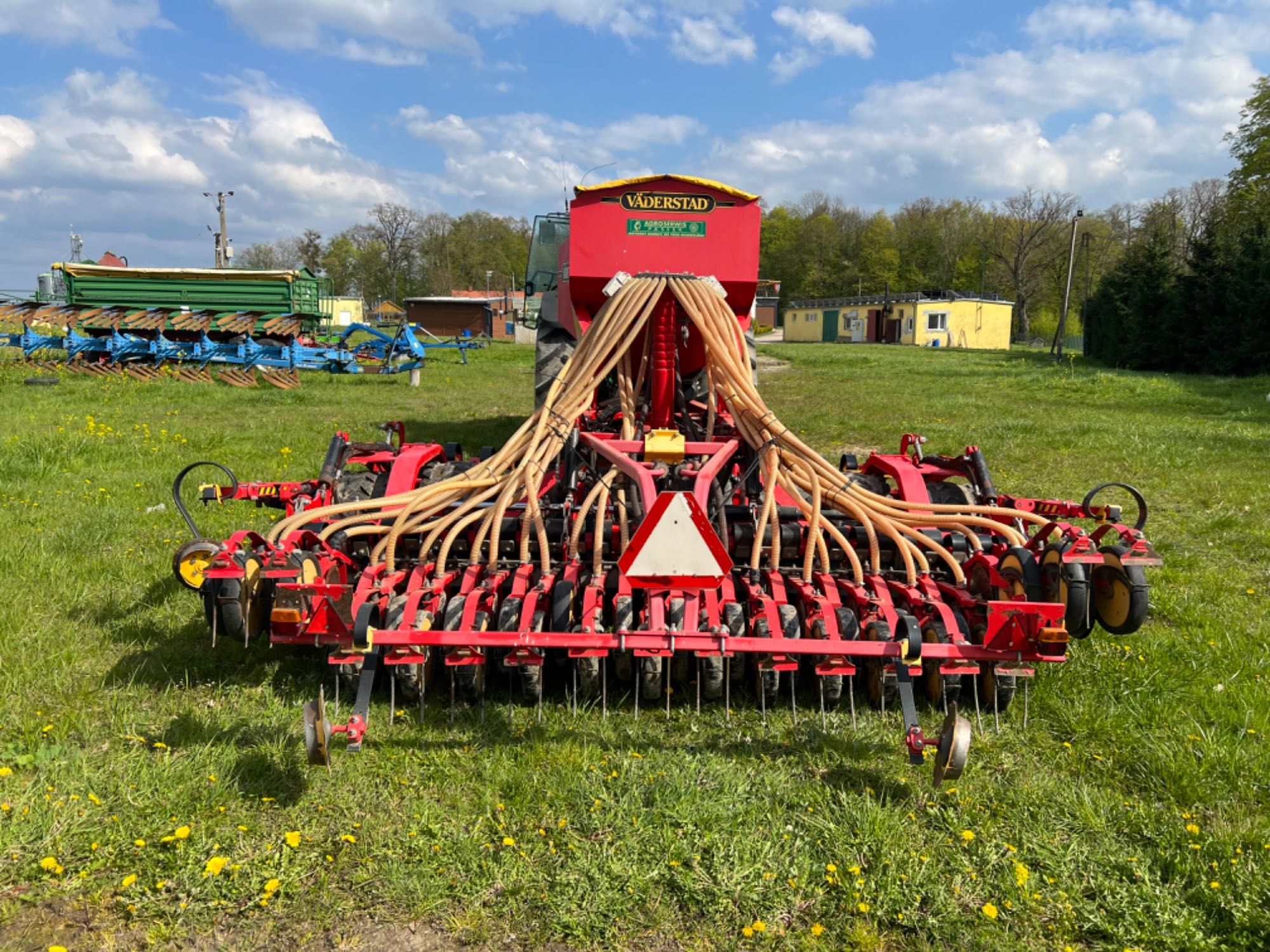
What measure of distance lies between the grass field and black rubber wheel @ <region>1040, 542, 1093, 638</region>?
507 millimetres

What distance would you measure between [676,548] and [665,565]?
84mm

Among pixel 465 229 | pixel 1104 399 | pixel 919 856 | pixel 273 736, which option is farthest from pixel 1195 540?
pixel 465 229

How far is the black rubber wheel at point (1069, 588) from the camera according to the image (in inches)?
134

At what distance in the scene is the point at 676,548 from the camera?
3.34 meters

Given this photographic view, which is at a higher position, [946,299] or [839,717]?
[946,299]

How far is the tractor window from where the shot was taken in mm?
9586

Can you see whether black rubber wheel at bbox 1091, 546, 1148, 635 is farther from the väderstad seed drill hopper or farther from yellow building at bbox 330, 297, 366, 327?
yellow building at bbox 330, 297, 366, 327

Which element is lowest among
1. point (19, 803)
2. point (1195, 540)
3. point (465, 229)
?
point (19, 803)

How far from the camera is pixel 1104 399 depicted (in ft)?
53.3

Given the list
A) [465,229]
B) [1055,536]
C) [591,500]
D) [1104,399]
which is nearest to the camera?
[591,500]

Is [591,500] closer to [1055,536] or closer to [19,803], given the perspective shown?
[19,803]

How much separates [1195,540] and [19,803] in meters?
7.51

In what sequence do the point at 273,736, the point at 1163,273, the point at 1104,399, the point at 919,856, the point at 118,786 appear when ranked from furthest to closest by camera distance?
the point at 1163,273, the point at 1104,399, the point at 273,736, the point at 118,786, the point at 919,856

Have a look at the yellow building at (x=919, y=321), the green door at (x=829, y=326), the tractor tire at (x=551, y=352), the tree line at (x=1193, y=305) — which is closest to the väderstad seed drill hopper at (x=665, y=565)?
→ the tractor tire at (x=551, y=352)
